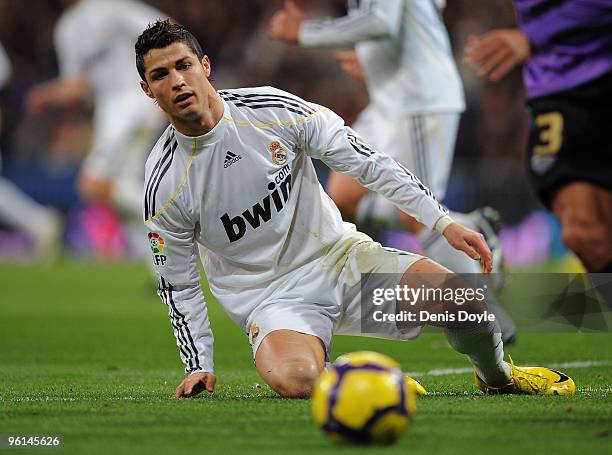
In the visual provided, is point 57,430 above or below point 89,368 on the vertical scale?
above

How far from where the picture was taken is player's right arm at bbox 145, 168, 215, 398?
476cm

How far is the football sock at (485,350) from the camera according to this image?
4.68m

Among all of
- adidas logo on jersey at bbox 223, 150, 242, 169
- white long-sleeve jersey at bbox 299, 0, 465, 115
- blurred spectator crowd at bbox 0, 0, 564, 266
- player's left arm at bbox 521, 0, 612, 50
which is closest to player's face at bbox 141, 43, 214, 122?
adidas logo on jersey at bbox 223, 150, 242, 169

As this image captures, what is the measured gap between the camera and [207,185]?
4.85 metres

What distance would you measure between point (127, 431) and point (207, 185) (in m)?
1.33

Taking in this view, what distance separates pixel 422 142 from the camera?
7.25m

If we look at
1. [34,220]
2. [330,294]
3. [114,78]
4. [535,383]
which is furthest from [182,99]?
[34,220]

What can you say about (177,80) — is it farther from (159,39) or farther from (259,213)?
(259,213)

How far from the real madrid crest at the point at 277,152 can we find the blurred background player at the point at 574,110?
916mm

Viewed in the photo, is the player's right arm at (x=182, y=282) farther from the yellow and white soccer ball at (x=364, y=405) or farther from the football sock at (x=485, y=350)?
the yellow and white soccer ball at (x=364, y=405)

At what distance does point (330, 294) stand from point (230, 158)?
730 millimetres

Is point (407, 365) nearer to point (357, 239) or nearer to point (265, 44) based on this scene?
point (357, 239)

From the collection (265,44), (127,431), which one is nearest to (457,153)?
(265,44)

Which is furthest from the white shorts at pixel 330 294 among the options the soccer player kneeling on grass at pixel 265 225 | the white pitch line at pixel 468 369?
the white pitch line at pixel 468 369
